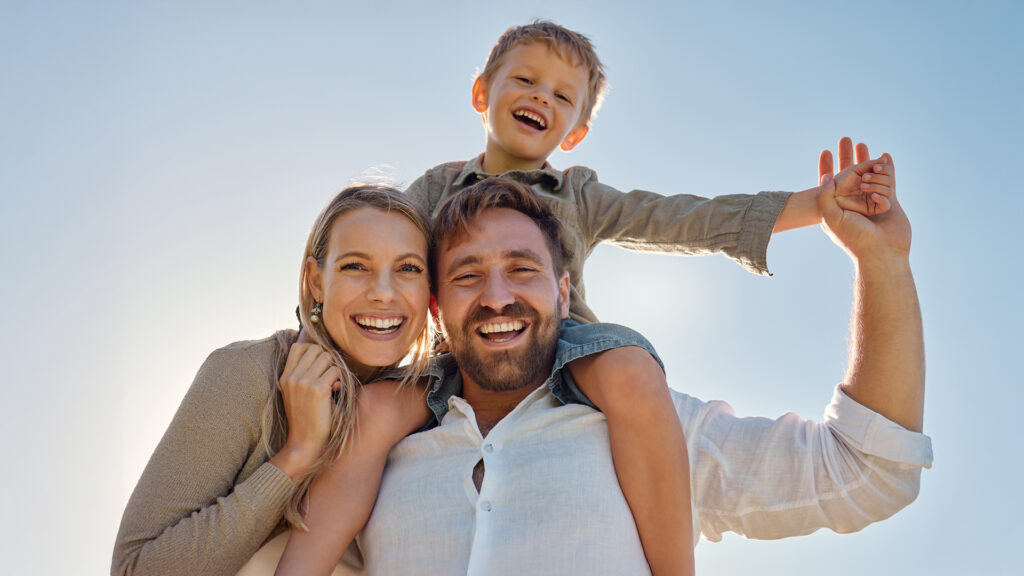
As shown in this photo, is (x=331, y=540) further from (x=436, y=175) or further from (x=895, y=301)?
(x=895, y=301)

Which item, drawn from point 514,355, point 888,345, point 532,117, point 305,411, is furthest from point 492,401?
point 888,345

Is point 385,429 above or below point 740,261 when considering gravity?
below

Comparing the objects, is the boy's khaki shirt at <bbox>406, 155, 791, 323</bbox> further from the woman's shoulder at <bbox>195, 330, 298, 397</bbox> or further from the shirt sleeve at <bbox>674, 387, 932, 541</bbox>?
the woman's shoulder at <bbox>195, 330, 298, 397</bbox>

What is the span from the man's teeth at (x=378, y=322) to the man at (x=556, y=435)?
264 mm

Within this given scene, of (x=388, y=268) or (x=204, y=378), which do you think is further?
(x=388, y=268)

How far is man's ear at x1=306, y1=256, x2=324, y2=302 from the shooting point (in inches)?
141

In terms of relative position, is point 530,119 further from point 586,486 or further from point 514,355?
point 586,486

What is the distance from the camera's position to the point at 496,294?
11.2 ft

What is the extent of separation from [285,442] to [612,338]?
4.57 feet

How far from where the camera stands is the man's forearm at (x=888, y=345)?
3336 millimetres

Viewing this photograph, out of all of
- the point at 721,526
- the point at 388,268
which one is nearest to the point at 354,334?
the point at 388,268

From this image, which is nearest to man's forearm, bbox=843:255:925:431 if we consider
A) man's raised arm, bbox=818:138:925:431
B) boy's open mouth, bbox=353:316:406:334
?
man's raised arm, bbox=818:138:925:431

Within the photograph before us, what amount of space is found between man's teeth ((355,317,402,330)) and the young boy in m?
0.77

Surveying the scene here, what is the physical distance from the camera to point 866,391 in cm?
340
